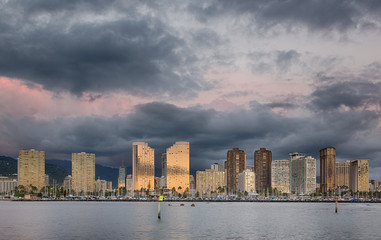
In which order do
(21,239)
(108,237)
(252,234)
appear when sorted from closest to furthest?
(21,239) → (108,237) → (252,234)

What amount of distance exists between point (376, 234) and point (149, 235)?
2173 inches

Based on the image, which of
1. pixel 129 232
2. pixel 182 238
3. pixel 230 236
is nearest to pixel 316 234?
pixel 230 236

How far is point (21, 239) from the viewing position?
92.9 m

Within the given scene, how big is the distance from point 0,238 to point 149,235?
32067mm

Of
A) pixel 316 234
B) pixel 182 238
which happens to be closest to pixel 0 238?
pixel 182 238

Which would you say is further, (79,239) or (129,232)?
(129,232)

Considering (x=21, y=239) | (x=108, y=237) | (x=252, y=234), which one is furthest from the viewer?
(x=252, y=234)

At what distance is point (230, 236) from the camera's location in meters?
102

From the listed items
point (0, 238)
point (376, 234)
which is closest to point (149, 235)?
point (0, 238)

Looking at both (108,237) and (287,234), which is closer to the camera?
(108,237)

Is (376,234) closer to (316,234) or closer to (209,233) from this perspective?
(316,234)

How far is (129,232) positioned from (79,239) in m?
18.1

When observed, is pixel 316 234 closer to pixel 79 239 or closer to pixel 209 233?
pixel 209 233

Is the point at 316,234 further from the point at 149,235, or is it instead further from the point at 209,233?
the point at 149,235
